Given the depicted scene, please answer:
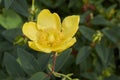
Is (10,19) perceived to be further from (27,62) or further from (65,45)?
(65,45)

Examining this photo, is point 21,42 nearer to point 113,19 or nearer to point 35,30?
point 35,30

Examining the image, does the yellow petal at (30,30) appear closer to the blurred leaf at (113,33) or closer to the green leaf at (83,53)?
the green leaf at (83,53)

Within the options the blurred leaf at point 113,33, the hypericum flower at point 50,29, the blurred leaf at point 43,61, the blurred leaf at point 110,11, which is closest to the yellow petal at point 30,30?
the hypericum flower at point 50,29

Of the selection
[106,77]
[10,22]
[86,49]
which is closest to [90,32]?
[86,49]

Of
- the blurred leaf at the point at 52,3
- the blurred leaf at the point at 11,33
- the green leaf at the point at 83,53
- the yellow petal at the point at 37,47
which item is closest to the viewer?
the yellow petal at the point at 37,47

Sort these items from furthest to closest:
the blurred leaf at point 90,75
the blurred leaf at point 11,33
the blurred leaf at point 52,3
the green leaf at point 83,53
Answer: the blurred leaf at point 52,3, the blurred leaf at point 90,75, the green leaf at point 83,53, the blurred leaf at point 11,33

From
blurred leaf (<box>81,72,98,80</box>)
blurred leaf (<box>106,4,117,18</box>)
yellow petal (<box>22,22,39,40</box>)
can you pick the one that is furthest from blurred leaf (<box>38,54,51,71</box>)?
blurred leaf (<box>106,4,117,18</box>)

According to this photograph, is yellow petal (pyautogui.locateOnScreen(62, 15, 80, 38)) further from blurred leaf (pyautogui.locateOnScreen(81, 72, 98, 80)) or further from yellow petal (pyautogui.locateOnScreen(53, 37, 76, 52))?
blurred leaf (pyautogui.locateOnScreen(81, 72, 98, 80))
